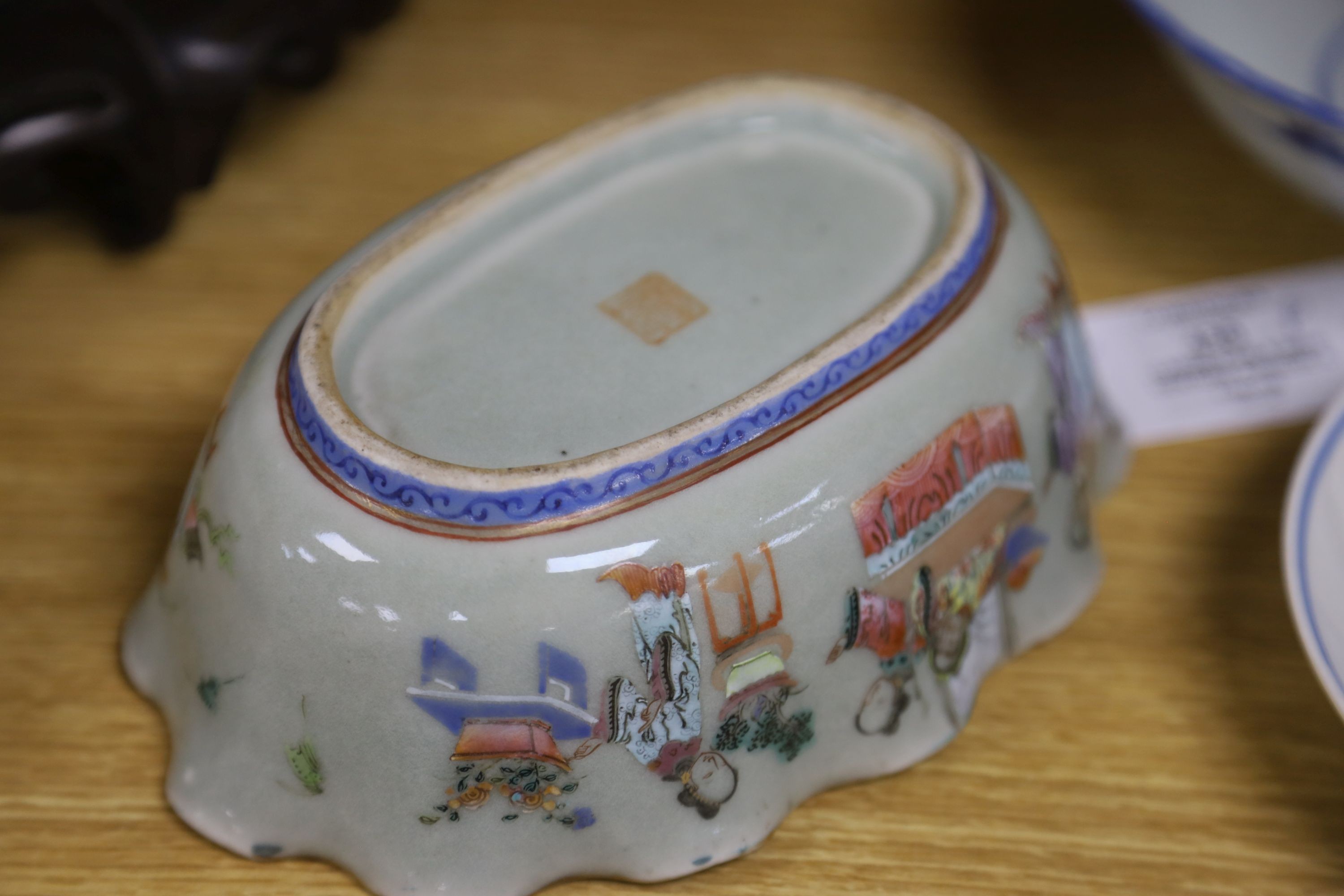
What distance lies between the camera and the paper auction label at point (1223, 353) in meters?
0.91

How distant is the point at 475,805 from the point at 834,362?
0.82 ft

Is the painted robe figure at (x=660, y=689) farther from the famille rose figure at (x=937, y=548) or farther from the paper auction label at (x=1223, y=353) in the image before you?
the paper auction label at (x=1223, y=353)

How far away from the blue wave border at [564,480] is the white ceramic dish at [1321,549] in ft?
0.75

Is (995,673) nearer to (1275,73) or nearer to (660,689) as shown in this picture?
(660,689)

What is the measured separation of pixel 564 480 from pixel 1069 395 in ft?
0.97

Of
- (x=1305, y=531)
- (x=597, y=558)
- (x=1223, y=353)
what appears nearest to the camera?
(x=597, y=558)

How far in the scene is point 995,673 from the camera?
0.76 m

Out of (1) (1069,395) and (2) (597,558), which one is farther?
(1) (1069,395)

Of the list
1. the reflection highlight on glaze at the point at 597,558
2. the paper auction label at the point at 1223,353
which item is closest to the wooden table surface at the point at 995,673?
the paper auction label at the point at 1223,353

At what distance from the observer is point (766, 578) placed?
0.61m

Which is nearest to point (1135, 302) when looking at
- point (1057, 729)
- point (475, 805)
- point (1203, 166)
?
point (1203, 166)

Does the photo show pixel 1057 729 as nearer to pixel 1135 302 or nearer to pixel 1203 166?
pixel 1135 302

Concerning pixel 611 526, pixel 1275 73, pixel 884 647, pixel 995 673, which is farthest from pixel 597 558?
pixel 1275 73

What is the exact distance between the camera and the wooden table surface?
2.24ft
